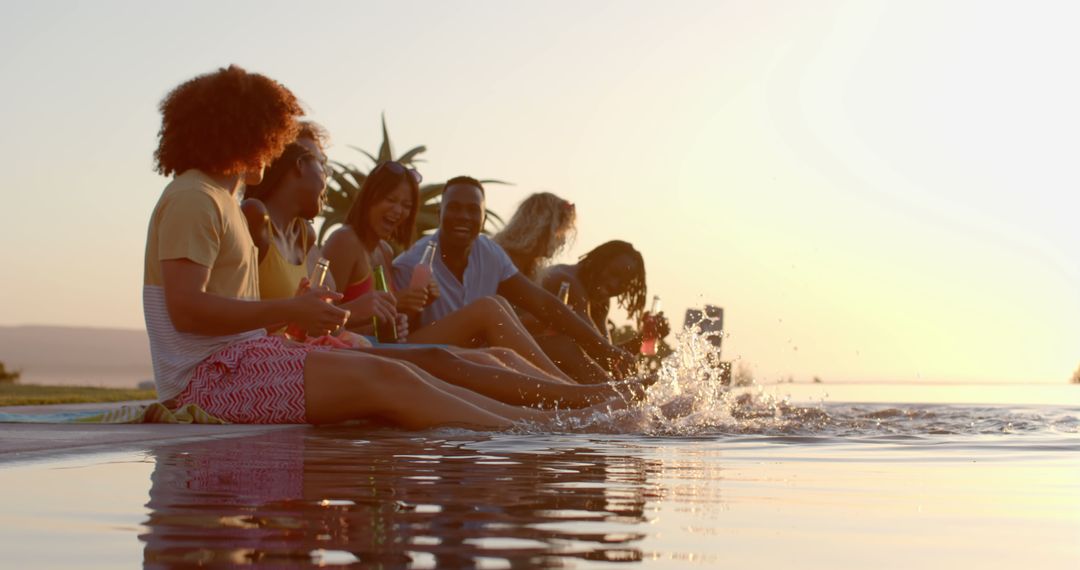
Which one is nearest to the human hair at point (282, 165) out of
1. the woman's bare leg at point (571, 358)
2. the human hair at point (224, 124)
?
the human hair at point (224, 124)

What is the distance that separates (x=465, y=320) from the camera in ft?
20.0

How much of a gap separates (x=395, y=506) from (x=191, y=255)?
231 cm

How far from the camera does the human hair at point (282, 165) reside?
16.8 ft

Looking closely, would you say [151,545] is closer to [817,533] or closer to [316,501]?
[316,501]

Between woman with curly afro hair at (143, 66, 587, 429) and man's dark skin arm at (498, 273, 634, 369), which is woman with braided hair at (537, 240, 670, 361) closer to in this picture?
man's dark skin arm at (498, 273, 634, 369)

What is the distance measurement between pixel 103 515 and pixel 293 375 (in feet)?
8.02

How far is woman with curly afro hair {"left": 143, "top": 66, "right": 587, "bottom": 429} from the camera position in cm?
420

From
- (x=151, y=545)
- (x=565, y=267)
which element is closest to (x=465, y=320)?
(x=565, y=267)

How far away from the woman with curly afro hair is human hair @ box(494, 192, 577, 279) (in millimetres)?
3526

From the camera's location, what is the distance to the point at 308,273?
538 cm

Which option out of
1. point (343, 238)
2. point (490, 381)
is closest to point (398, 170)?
point (343, 238)

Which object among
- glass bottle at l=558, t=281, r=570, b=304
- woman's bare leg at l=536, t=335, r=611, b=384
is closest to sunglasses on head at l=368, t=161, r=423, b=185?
woman's bare leg at l=536, t=335, r=611, b=384

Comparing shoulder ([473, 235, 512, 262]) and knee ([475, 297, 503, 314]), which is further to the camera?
shoulder ([473, 235, 512, 262])

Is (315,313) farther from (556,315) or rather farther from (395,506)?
(556,315)
